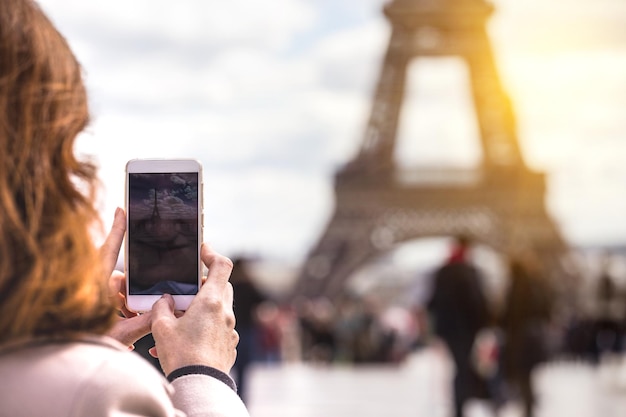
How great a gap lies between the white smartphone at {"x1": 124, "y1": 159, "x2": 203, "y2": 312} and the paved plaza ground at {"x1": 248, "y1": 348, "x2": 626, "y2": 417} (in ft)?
30.2

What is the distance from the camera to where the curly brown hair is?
130 centimetres

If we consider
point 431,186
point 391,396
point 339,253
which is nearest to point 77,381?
point 391,396

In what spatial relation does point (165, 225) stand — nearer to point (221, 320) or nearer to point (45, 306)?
point (221, 320)

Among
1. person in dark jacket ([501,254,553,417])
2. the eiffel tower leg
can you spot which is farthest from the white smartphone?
the eiffel tower leg

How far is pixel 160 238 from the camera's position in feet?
6.33

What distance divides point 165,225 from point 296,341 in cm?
2877

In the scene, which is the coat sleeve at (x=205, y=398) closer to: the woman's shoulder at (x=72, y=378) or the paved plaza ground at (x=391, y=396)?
the woman's shoulder at (x=72, y=378)

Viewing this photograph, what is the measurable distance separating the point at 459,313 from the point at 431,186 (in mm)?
22850

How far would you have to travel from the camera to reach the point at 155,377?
140cm

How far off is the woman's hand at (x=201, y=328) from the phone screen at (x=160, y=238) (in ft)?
0.30

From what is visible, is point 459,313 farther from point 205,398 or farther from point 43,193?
point 43,193

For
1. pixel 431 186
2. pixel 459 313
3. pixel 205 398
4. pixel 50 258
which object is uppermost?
pixel 50 258

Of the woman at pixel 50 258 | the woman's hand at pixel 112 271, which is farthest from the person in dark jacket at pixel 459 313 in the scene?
the woman at pixel 50 258

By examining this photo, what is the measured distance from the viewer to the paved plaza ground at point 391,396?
11.6 m
